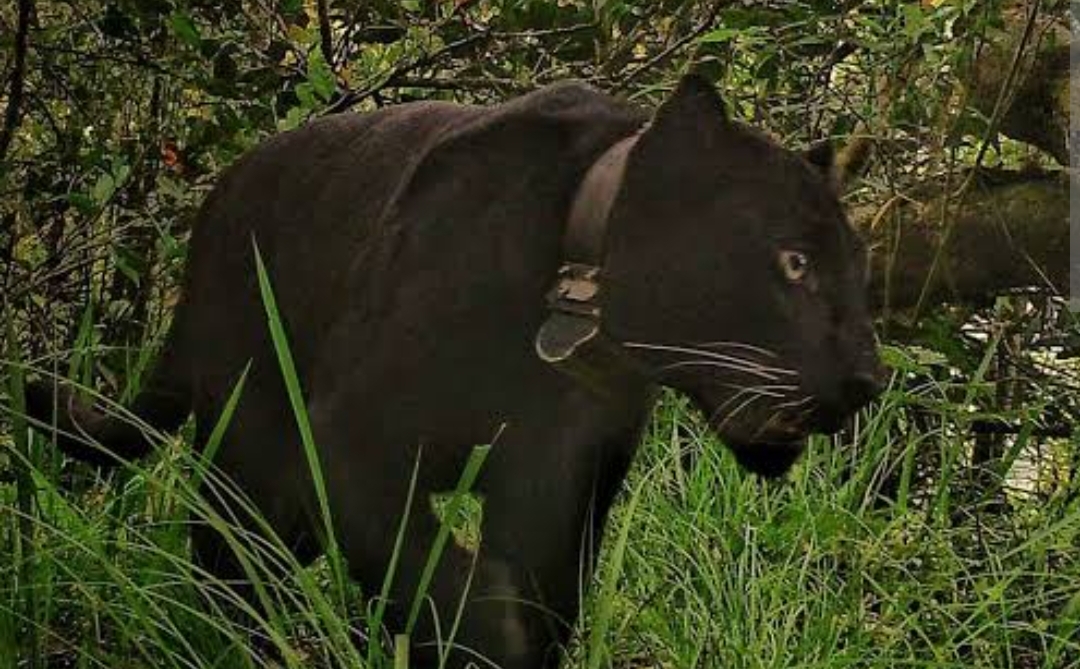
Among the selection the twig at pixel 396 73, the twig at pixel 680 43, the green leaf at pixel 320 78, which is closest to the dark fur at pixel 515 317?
the green leaf at pixel 320 78

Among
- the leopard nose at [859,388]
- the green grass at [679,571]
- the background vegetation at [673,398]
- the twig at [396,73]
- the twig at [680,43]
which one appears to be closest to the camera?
the leopard nose at [859,388]

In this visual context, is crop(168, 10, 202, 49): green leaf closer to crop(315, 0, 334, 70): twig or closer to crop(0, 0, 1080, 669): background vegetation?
crop(0, 0, 1080, 669): background vegetation

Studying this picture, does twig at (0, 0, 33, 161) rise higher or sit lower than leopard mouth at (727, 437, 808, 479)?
higher

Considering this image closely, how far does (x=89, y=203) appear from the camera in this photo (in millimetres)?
2951

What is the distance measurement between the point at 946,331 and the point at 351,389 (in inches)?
78.8

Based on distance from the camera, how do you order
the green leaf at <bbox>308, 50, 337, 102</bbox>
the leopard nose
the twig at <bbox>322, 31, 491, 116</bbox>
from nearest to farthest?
the leopard nose < the green leaf at <bbox>308, 50, 337, 102</bbox> < the twig at <bbox>322, 31, 491, 116</bbox>

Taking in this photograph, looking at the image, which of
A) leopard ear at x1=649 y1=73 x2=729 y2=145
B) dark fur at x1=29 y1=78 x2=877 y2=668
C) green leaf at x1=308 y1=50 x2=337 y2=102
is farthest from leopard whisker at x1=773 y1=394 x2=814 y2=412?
green leaf at x1=308 y1=50 x2=337 y2=102

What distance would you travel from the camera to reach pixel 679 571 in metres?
2.77

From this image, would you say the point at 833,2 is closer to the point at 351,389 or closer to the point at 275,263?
the point at 275,263

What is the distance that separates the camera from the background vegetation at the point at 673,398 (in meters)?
2.46

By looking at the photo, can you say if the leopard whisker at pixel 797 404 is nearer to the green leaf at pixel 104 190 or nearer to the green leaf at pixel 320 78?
the green leaf at pixel 320 78

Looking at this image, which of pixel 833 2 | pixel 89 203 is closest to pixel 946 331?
pixel 833 2

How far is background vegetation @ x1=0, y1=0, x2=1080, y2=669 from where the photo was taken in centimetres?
246

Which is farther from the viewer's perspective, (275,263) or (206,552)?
(206,552)
